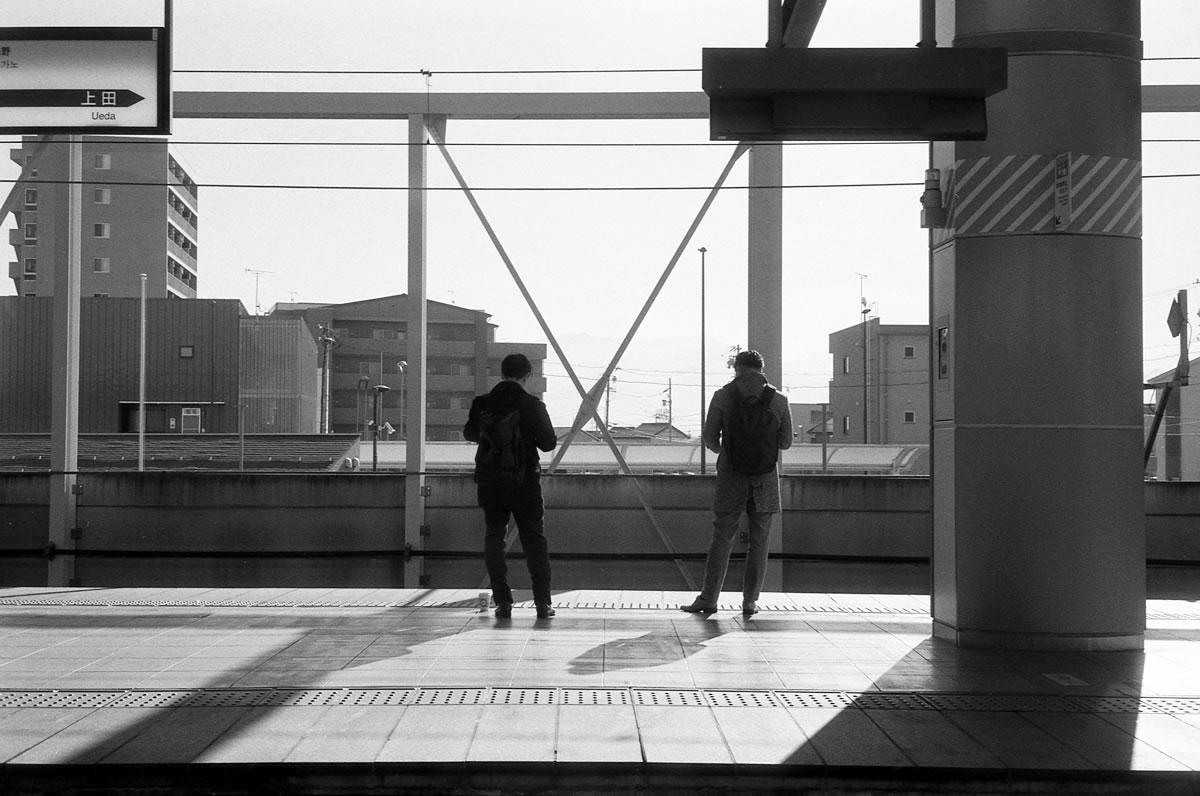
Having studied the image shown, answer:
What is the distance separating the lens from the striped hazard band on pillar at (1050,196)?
695 cm

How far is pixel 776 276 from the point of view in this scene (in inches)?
451

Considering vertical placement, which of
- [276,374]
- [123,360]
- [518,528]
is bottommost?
[518,528]

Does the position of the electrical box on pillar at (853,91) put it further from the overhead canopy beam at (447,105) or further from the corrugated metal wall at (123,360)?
the corrugated metal wall at (123,360)

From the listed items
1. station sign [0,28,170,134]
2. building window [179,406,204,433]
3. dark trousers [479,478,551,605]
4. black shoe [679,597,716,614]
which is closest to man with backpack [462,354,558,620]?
dark trousers [479,478,551,605]

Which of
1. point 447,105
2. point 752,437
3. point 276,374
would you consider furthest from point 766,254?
point 276,374

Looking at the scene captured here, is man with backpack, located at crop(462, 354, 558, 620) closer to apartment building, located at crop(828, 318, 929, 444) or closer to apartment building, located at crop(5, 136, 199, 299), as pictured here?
apartment building, located at crop(5, 136, 199, 299)

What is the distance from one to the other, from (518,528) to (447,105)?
16.2 ft

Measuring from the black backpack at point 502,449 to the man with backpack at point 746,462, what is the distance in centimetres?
120

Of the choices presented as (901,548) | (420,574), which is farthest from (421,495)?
(901,548)

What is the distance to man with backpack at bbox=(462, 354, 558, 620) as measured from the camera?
8094 mm

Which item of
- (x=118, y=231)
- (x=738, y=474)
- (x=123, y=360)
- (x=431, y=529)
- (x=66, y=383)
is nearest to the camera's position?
(x=738, y=474)

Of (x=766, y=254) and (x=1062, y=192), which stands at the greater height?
(x=766, y=254)

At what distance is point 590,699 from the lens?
5406 mm

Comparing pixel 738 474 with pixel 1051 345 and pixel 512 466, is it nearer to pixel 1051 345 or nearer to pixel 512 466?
pixel 512 466
